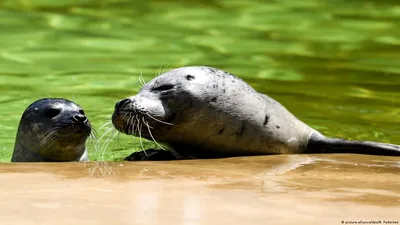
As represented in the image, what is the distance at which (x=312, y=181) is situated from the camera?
4.66 meters

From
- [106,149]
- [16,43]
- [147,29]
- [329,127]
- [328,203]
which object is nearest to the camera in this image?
[328,203]

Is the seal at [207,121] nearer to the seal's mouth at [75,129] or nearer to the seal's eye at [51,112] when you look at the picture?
the seal's mouth at [75,129]

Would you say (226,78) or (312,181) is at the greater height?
(226,78)

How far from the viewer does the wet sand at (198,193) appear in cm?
376

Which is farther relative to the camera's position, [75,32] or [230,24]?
[230,24]

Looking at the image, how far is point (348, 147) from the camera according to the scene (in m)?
5.96

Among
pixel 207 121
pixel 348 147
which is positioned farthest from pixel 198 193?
pixel 348 147

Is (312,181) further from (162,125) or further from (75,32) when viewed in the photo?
(75,32)

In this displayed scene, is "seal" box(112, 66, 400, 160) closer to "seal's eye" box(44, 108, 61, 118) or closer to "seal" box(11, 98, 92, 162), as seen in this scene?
"seal" box(11, 98, 92, 162)

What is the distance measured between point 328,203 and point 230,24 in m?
8.34

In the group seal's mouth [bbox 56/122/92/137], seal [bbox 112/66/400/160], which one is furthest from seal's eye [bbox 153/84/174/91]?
seal's mouth [bbox 56/122/92/137]

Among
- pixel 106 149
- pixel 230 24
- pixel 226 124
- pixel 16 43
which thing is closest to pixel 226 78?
pixel 226 124

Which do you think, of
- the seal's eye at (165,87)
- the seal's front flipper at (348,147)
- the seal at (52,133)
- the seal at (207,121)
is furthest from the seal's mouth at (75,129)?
the seal's front flipper at (348,147)

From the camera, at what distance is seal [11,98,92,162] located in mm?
6176
